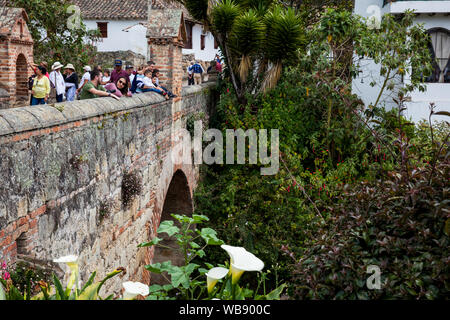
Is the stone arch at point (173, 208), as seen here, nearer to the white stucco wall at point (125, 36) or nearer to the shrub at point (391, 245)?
the shrub at point (391, 245)

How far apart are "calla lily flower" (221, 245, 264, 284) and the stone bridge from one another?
192 centimetres

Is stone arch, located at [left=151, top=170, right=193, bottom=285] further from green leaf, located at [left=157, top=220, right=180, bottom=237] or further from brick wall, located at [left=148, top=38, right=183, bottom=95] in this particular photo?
green leaf, located at [left=157, top=220, right=180, bottom=237]

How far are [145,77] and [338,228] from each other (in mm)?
5088

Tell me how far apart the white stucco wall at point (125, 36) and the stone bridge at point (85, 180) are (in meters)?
24.1

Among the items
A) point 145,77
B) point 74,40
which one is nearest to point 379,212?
point 145,77

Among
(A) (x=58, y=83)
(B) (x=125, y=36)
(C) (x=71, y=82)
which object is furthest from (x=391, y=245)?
(B) (x=125, y=36)

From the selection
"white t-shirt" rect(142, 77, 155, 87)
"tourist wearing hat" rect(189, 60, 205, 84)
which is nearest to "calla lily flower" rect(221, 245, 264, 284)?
"white t-shirt" rect(142, 77, 155, 87)

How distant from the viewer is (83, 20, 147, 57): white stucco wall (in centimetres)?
3197

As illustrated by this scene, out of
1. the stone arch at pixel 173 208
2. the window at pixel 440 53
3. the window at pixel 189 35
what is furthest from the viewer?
the window at pixel 189 35

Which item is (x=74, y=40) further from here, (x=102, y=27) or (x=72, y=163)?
(x=102, y=27)

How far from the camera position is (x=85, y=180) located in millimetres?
5297

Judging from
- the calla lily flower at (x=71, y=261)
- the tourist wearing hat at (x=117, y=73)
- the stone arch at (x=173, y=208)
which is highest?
the tourist wearing hat at (x=117, y=73)

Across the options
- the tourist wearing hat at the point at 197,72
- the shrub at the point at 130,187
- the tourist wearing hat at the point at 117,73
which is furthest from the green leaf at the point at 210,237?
the tourist wearing hat at the point at 197,72

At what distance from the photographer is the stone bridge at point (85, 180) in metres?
3.99
